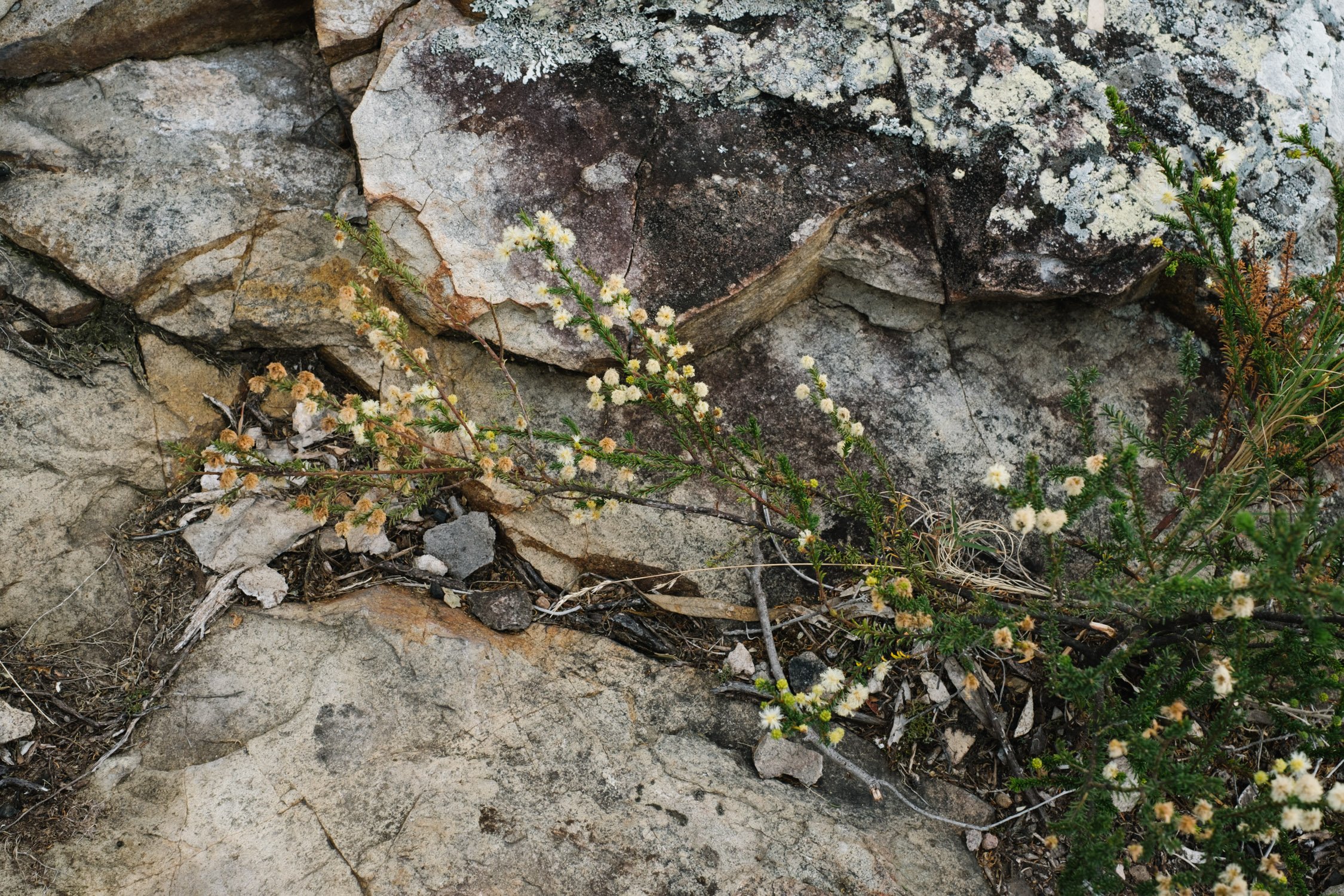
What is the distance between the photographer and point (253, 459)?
2.68 meters

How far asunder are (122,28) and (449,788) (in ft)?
10.1

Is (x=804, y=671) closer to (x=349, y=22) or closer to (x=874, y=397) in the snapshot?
(x=874, y=397)

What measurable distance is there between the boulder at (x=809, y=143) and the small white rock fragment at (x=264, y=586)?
1059 mm

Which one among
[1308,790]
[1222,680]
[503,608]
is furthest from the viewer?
[503,608]

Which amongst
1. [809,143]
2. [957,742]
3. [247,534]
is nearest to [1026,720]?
[957,742]

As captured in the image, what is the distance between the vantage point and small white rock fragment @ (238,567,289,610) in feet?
9.75

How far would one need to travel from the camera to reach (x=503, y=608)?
306 cm

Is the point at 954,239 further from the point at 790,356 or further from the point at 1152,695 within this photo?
the point at 1152,695

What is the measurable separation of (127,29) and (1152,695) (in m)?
4.22

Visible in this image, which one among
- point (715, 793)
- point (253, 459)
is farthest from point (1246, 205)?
point (253, 459)

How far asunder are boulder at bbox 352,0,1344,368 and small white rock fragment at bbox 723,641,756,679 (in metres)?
1.13

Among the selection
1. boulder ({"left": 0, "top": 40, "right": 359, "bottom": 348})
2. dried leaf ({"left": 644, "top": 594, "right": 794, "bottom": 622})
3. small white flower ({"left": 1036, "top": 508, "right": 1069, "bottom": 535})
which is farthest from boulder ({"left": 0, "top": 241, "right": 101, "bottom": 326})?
small white flower ({"left": 1036, "top": 508, "right": 1069, "bottom": 535})

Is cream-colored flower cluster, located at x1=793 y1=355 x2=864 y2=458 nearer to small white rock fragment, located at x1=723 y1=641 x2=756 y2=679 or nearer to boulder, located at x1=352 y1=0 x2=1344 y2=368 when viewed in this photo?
boulder, located at x1=352 y1=0 x2=1344 y2=368

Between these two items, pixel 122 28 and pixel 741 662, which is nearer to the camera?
pixel 741 662
